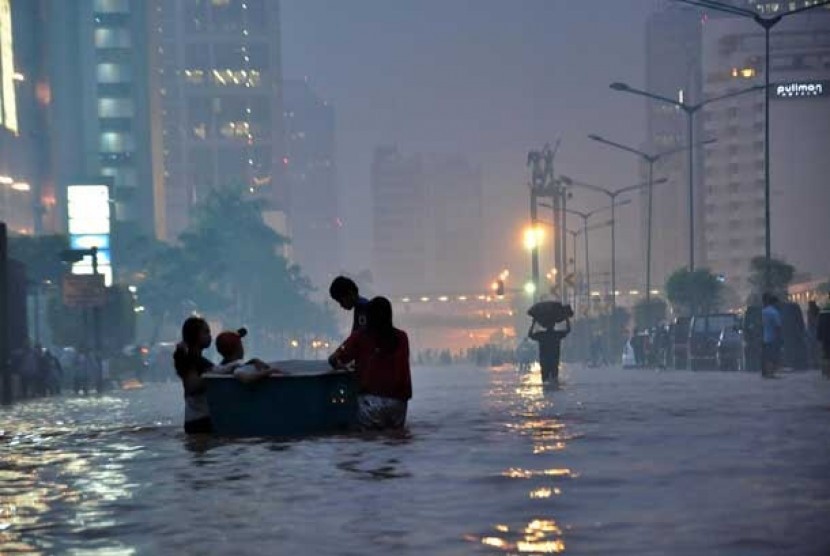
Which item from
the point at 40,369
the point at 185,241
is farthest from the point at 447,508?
the point at 185,241

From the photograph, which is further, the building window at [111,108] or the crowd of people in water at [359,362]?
the building window at [111,108]

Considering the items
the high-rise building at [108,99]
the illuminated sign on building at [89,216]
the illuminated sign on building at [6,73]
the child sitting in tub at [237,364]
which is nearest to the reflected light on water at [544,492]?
the child sitting in tub at [237,364]

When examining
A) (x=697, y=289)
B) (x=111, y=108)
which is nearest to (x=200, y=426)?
(x=697, y=289)

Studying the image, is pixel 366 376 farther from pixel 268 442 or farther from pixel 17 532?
pixel 17 532

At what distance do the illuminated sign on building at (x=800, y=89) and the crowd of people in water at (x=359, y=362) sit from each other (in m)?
169

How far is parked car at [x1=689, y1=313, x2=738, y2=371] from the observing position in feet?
178

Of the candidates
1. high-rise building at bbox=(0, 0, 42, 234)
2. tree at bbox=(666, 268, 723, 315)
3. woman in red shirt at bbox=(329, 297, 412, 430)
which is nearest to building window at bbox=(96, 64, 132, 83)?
high-rise building at bbox=(0, 0, 42, 234)

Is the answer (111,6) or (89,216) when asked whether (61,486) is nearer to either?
(89,216)

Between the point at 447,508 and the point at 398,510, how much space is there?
0.28 metres

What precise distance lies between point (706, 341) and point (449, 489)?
144 feet

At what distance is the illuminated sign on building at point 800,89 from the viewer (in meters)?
182

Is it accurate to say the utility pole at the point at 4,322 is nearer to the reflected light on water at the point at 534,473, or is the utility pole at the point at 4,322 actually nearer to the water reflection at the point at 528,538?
the reflected light on water at the point at 534,473

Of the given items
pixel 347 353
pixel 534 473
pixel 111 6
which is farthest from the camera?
pixel 111 6

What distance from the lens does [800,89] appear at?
183 metres
